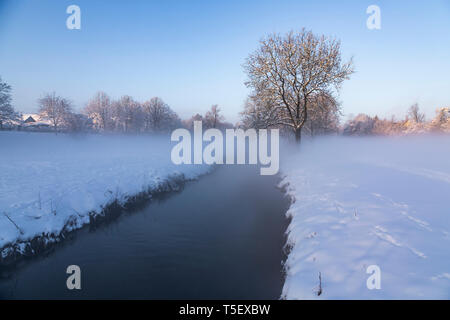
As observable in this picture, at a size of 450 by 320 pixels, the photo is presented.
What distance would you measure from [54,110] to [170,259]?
141 ft

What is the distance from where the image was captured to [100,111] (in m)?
45.4

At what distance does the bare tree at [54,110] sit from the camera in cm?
3306

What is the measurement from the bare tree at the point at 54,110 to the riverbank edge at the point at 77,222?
110ft

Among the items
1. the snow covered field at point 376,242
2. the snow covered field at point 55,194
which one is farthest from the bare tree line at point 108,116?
the snow covered field at point 376,242

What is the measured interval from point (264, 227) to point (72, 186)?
9655mm

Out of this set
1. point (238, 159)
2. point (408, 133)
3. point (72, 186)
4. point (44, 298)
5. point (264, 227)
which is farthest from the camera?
point (408, 133)

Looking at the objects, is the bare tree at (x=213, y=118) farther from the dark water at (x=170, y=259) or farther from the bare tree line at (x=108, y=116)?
the dark water at (x=170, y=259)

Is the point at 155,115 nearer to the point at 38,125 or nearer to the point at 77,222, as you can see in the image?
the point at 38,125

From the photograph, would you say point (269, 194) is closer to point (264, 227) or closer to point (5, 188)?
point (264, 227)

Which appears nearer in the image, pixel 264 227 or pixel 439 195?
pixel 439 195

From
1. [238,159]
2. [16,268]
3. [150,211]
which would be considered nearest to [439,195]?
[150,211]

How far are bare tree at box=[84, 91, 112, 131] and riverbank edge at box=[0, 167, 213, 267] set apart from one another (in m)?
42.8

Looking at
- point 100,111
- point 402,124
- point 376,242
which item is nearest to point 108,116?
point 100,111

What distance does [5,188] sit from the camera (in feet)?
25.0
